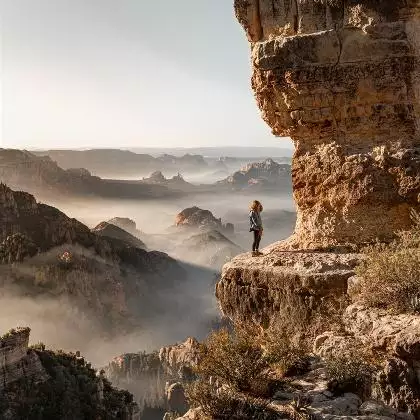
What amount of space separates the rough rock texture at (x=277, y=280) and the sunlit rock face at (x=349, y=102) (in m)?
0.79

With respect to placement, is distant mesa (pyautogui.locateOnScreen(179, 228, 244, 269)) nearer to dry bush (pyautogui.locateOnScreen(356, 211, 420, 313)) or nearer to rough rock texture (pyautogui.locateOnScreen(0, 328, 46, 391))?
rough rock texture (pyautogui.locateOnScreen(0, 328, 46, 391))

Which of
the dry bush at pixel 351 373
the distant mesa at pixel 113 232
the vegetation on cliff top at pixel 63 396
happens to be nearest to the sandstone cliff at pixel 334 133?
the dry bush at pixel 351 373

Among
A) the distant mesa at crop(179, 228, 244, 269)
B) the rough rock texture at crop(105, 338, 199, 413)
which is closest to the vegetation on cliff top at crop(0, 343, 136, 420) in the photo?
the rough rock texture at crop(105, 338, 199, 413)

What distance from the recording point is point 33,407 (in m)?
37.2

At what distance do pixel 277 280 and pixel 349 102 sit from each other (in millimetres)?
3832

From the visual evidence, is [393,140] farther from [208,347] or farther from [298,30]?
[208,347]

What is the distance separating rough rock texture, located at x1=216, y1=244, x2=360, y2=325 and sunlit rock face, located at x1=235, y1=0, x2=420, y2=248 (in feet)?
2.58

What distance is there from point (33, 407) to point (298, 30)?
119 feet

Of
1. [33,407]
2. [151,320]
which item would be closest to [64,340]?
[151,320]

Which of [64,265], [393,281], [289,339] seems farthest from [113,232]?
[393,281]

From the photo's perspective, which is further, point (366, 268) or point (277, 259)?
point (277, 259)

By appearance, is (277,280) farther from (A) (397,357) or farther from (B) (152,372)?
(B) (152,372)

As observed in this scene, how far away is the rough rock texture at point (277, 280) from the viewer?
897 centimetres

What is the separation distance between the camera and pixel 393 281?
23.8 feet
